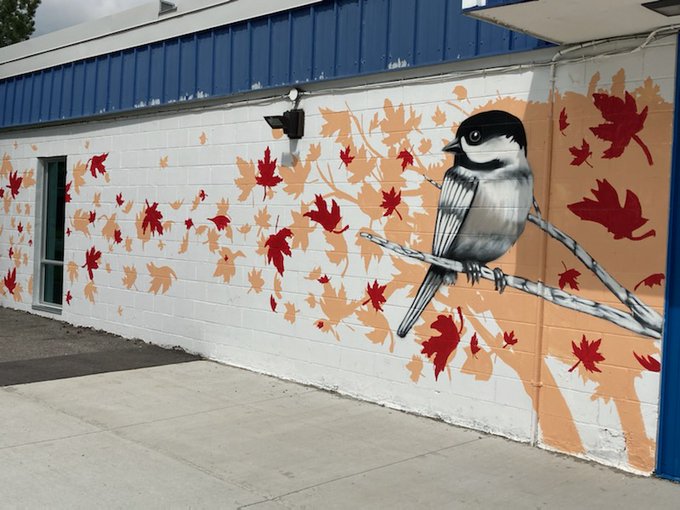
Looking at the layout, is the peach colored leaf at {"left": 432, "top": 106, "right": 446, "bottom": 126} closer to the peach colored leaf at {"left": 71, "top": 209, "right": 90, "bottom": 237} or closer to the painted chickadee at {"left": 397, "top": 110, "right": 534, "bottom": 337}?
the painted chickadee at {"left": 397, "top": 110, "right": 534, "bottom": 337}

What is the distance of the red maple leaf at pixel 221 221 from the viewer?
8805mm

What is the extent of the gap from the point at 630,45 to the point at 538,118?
2.86 ft

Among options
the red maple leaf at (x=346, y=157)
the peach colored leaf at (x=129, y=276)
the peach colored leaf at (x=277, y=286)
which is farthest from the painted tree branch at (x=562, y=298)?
the peach colored leaf at (x=129, y=276)

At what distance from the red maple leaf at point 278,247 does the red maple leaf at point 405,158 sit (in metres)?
1.65

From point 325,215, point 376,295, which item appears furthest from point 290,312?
point 376,295

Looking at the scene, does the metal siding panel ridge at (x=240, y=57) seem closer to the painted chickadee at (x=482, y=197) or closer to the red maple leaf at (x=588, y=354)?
the painted chickadee at (x=482, y=197)

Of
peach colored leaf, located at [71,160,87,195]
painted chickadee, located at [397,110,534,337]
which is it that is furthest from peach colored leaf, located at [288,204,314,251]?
peach colored leaf, located at [71,160,87,195]

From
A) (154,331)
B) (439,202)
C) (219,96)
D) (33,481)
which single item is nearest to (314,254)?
(439,202)

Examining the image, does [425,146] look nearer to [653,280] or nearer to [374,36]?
[374,36]

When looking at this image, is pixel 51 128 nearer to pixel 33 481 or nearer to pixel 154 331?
pixel 154 331

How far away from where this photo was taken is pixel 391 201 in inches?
279

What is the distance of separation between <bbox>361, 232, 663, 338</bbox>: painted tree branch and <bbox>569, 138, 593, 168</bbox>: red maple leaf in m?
0.56

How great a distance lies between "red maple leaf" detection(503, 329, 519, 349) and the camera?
6129mm

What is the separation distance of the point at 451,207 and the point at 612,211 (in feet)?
4.85
